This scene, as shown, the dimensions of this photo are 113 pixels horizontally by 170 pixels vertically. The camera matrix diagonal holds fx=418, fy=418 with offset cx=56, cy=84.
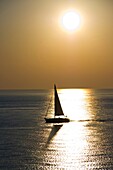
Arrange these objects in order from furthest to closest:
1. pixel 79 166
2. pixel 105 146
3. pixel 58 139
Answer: pixel 58 139
pixel 105 146
pixel 79 166

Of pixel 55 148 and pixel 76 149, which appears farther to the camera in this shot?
pixel 55 148

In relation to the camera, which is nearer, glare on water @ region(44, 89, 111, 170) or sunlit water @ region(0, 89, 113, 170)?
sunlit water @ region(0, 89, 113, 170)

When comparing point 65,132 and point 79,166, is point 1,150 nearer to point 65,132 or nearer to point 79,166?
point 79,166

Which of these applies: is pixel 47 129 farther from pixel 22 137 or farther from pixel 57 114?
pixel 22 137

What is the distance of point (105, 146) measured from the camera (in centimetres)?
6981

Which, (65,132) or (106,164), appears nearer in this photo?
(106,164)

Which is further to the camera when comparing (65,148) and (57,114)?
(57,114)

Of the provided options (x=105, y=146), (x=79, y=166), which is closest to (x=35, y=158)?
(x=79, y=166)

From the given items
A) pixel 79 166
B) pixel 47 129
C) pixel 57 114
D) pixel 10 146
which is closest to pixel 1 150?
pixel 10 146

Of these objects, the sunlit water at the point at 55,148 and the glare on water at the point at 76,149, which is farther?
the glare on water at the point at 76,149

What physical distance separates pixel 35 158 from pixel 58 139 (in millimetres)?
20690

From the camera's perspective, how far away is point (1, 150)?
65375mm

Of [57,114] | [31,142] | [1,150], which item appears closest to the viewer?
[1,150]

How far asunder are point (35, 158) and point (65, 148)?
29.3 feet
